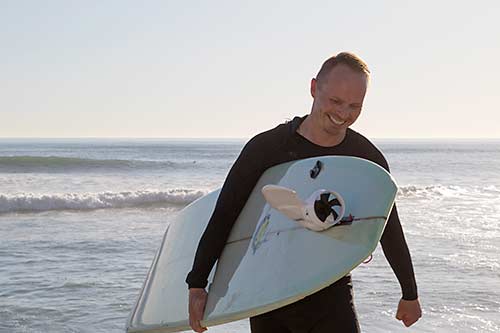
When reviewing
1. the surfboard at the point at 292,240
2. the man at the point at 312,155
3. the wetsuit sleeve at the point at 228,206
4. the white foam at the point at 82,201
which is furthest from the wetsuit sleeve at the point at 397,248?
the white foam at the point at 82,201

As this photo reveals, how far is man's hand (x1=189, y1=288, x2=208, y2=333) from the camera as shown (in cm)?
211

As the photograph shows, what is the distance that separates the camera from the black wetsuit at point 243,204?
80.6 inches

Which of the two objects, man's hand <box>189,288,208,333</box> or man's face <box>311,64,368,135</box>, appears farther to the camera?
man's hand <box>189,288,208,333</box>

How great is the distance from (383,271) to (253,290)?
4.28m

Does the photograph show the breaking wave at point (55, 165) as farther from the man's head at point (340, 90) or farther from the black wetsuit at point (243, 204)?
the man's head at point (340, 90)

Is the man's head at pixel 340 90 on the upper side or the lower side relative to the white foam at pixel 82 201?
upper

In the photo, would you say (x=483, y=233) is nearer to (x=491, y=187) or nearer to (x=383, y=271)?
(x=383, y=271)

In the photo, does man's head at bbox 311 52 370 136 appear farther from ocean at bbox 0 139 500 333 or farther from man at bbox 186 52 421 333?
ocean at bbox 0 139 500 333

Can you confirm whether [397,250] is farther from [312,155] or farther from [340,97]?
[340,97]

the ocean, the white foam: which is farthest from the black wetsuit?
the white foam

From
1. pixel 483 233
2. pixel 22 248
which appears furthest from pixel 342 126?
pixel 483 233

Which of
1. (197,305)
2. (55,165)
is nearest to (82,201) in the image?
(197,305)

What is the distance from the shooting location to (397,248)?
2162 mm

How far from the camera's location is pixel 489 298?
512 centimetres
